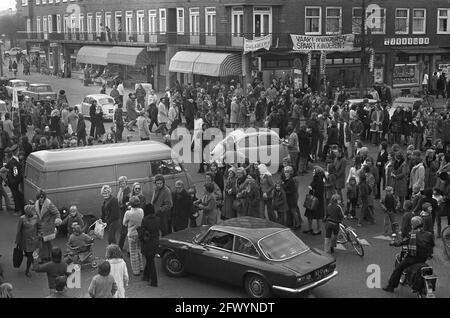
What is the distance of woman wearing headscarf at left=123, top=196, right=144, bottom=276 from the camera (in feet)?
40.7

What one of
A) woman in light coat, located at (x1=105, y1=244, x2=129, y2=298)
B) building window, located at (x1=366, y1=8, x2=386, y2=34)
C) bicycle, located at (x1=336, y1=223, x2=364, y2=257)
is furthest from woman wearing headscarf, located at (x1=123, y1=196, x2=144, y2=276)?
building window, located at (x1=366, y1=8, x2=386, y2=34)

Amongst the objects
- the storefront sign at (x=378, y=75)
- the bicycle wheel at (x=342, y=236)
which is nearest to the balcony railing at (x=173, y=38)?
the storefront sign at (x=378, y=75)

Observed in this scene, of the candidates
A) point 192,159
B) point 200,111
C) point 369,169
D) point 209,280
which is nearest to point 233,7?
point 200,111

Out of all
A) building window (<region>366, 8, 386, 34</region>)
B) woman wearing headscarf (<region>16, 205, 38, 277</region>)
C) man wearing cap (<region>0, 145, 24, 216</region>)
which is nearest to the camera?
woman wearing headscarf (<region>16, 205, 38, 277</region>)

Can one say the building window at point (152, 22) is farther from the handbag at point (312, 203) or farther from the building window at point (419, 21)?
the handbag at point (312, 203)

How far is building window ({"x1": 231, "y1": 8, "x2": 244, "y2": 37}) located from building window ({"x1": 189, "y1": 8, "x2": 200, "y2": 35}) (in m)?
4.23

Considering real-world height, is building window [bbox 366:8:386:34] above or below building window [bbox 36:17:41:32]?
below

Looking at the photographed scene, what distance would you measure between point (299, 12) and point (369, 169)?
2352 cm

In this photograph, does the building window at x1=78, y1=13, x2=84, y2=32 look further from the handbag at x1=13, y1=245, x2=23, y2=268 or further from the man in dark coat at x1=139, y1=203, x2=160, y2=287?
the man in dark coat at x1=139, y1=203, x2=160, y2=287

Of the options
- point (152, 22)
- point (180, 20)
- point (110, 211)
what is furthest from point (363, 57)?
point (110, 211)

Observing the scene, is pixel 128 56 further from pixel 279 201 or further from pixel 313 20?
pixel 279 201

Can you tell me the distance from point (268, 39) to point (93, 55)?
23425 mm

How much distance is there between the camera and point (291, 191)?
15.2 metres

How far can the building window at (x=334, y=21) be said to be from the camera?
39406 mm
